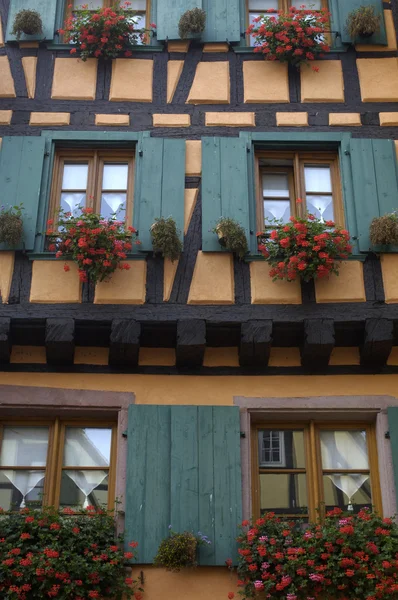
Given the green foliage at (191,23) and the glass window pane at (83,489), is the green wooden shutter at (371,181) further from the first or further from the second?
the glass window pane at (83,489)

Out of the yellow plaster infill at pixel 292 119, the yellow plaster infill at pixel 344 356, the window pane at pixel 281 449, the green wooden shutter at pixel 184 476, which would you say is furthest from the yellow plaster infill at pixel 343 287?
the yellow plaster infill at pixel 292 119

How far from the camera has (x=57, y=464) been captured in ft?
28.1

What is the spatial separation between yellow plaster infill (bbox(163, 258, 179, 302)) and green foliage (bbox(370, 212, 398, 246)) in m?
1.85

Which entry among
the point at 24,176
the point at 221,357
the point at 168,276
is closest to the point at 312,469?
the point at 221,357

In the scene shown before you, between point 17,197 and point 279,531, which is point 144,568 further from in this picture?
point 17,197

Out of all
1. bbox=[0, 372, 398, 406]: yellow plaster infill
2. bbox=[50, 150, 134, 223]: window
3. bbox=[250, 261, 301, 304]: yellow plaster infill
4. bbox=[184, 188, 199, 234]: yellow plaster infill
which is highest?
bbox=[50, 150, 134, 223]: window

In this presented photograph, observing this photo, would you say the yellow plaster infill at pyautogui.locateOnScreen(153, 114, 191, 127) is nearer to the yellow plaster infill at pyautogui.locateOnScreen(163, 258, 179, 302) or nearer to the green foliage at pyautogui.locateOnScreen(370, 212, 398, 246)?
the yellow plaster infill at pyautogui.locateOnScreen(163, 258, 179, 302)

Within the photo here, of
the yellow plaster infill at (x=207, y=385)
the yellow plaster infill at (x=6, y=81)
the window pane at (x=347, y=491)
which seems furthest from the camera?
the yellow plaster infill at (x=6, y=81)

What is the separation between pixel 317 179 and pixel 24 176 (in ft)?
9.66

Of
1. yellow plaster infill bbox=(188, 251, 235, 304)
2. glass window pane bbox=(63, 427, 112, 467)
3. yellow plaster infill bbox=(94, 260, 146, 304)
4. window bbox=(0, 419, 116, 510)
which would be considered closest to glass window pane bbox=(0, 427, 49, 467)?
window bbox=(0, 419, 116, 510)

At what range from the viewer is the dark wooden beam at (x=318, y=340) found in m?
8.67

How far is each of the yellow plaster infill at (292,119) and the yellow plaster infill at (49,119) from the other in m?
2.16

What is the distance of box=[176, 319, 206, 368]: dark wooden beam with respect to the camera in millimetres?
8633

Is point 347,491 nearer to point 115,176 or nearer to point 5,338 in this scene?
point 5,338
